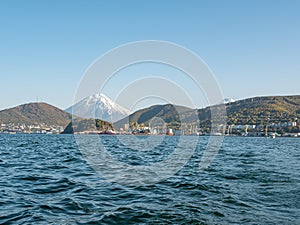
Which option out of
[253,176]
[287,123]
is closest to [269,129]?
[287,123]

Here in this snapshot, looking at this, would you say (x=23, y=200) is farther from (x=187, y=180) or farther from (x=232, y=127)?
(x=232, y=127)

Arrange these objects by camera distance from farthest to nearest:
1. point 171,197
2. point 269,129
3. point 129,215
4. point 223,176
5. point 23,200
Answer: point 269,129 < point 223,176 < point 171,197 < point 23,200 < point 129,215

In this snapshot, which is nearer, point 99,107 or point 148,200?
point 148,200

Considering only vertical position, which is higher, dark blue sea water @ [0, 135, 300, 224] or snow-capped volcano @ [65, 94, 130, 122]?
snow-capped volcano @ [65, 94, 130, 122]

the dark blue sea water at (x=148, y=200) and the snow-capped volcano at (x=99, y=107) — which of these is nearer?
the dark blue sea water at (x=148, y=200)

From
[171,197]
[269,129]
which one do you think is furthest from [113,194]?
[269,129]

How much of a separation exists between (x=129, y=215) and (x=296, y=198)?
652 centimetres

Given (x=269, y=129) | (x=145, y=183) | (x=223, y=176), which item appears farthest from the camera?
(x=269, y=129)

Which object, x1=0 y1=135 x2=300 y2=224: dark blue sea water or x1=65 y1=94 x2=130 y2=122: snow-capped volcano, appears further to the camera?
x1=65 y1=94 x2=130 y2=122: snow-capped volcano

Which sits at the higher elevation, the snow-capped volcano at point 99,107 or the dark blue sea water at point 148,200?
the snow-capped volcano at point 99,107

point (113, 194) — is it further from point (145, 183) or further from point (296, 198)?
point (296, 198)

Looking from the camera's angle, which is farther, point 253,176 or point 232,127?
point 232,127

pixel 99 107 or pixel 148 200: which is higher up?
pixel 99 107

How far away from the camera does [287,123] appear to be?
191 metres
